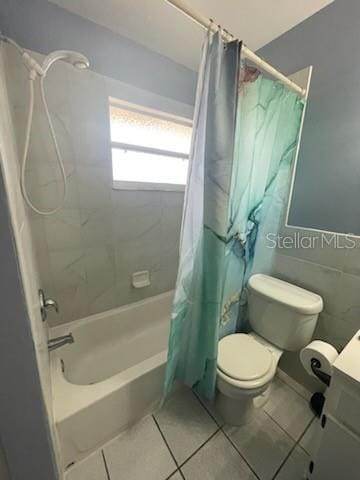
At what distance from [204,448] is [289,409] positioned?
0.62 m

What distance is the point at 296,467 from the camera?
1.02 meters

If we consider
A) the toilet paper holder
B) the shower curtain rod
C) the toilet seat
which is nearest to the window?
the shower curtain rod

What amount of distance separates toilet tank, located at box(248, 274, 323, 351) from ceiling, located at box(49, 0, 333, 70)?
1.59 metres

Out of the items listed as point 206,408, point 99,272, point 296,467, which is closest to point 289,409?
point 296,467

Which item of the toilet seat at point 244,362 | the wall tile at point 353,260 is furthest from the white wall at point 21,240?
the wall tile at point 353,260

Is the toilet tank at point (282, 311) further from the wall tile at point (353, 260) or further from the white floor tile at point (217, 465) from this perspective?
the white floor tile at point (217, 465)

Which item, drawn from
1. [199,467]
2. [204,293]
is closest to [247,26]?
[204,293]

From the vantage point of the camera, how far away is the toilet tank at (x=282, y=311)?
114cm

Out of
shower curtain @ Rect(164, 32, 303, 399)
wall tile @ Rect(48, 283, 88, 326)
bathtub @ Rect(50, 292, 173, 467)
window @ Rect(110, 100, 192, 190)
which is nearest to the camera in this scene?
shower curtain @ Rect(164, 32, 303, 399)

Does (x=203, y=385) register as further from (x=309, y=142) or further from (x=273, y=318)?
(x=309, y=142)

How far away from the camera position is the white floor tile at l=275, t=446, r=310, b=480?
0.98 meters

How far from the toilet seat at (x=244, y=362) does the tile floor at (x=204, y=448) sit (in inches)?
16.1

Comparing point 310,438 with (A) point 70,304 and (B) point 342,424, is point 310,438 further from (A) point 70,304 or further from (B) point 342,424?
(A) point 70,304

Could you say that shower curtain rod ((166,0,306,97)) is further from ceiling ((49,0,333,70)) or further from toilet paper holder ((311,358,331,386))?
toilet paper holder ((311,358,331,386))
